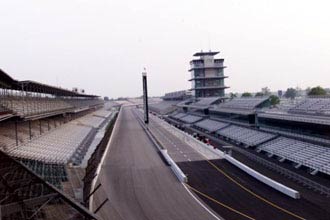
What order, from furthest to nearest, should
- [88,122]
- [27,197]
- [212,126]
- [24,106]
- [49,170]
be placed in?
[88,122] < [212,126] < [24,106] < [49,170] < [27,197]

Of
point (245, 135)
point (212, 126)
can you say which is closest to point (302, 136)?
point (245, 135)

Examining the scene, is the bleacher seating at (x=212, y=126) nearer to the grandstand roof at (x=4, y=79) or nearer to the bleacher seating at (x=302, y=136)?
the bleacher seating at (x=302, y=136)

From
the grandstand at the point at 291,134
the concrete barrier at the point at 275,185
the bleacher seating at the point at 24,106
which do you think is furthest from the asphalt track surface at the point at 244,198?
the bleacher seating at the point at 24,106

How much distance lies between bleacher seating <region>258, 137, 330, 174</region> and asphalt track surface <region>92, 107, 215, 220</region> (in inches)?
402

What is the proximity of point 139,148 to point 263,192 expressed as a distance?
73.7 feet

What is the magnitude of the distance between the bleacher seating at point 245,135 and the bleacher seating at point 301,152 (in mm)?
1989

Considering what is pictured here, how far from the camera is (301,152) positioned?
31.0 meters

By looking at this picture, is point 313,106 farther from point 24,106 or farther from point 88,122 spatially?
point 88,122

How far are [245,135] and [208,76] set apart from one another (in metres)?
52.4

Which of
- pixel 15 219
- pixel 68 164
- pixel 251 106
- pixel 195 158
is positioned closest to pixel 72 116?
pixel 251 106

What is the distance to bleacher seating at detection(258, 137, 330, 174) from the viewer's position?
27.2 meters

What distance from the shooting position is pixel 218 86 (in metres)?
97.6

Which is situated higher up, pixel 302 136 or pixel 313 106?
pixel 313 106

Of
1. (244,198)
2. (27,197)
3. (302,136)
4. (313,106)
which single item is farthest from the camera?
(313,106)
